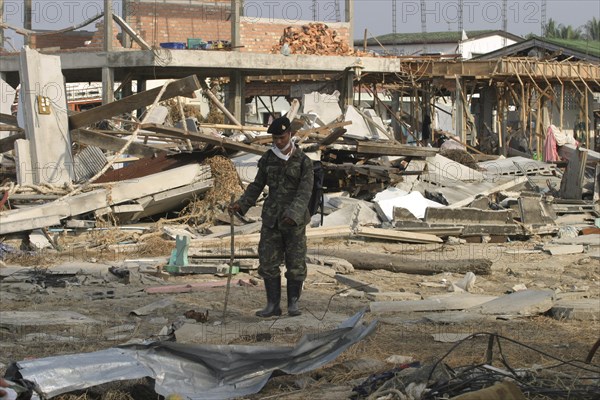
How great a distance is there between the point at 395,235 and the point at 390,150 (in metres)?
4.03

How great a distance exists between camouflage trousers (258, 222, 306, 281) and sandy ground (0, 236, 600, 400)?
435 millimetres

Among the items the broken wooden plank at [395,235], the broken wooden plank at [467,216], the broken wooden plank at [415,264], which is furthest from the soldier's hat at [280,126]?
the broken wooden plank at [467,216]

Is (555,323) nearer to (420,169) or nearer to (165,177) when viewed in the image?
(165,177)

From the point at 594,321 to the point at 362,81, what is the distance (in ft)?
79.2

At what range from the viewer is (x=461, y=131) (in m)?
35.1

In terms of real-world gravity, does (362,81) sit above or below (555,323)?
above

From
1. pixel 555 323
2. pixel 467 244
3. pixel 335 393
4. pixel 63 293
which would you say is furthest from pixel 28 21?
pixel 335 393

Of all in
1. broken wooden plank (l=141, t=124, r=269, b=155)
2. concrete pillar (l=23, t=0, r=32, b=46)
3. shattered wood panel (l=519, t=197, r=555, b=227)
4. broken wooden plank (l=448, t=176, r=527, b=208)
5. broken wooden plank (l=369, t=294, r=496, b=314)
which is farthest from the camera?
concrete pillar (l=23, t=0, r=32, b=46)

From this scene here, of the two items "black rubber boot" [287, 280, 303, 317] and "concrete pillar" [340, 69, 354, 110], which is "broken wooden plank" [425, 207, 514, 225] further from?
"concrete pillar" [340, 69, 354, 110]

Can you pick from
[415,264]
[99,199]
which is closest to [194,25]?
[99,199]

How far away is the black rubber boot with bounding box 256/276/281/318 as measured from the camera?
31.0ft

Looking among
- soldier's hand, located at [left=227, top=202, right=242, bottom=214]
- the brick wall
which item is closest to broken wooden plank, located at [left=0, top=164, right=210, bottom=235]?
soldier's hand, located at [left=227, top=202, right=242, bottom=214]

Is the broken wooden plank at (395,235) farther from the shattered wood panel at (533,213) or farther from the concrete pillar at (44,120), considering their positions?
the concrete pillar at (44,120)

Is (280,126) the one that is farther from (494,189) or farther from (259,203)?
(494,189)
